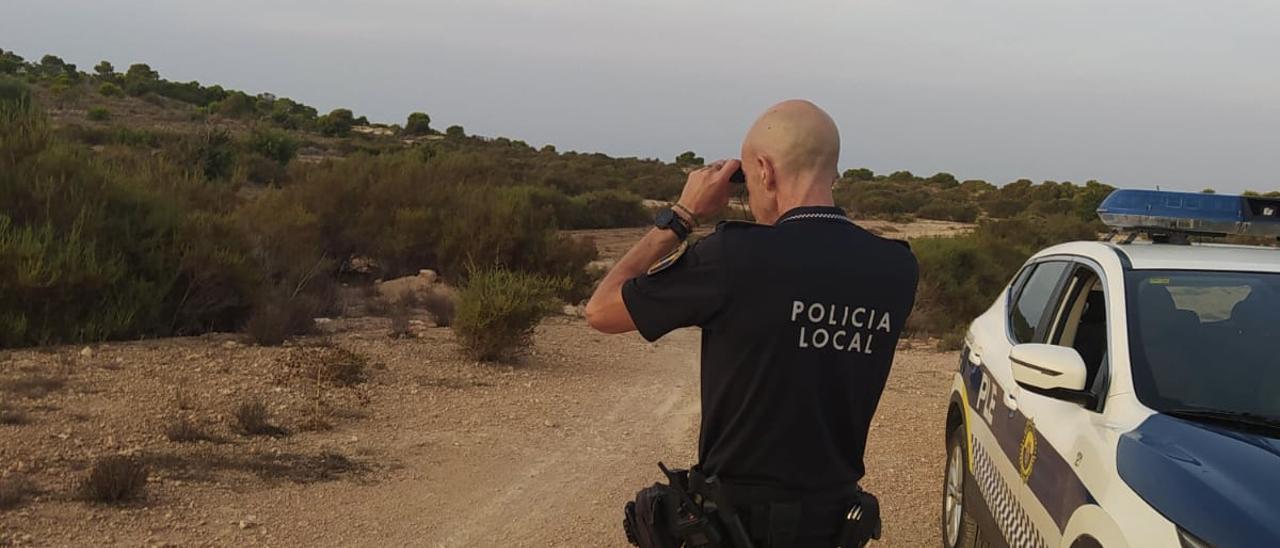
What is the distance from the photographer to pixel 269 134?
102 ft

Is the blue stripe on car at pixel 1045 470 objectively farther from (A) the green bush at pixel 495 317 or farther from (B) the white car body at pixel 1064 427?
(A) the green bush at pixel 495 317

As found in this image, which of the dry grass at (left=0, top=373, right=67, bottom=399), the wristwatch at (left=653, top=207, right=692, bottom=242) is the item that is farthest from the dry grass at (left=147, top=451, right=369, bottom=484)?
the wristwatch at (left=653, top=207, right=692, bottom=242)

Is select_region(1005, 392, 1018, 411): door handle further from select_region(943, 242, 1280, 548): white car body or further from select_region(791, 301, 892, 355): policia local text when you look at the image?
select_region(791, 301, 892, 355): policia local text

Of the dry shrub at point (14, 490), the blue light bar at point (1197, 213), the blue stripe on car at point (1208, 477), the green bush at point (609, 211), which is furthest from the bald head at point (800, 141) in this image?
the green bush at point (609, 211)

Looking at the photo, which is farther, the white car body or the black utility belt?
the white car body

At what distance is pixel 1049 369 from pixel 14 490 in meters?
5.02

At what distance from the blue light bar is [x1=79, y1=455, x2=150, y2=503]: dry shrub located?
4946 mm

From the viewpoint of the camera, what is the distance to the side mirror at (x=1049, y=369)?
3.28m

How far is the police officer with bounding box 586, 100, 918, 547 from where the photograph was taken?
7.53 ft

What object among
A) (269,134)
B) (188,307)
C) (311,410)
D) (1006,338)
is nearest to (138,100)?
(269,134)

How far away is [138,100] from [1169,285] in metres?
54.0

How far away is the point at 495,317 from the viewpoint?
1025 cm

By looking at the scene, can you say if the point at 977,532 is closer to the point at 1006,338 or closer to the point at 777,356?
the point at 1006,338

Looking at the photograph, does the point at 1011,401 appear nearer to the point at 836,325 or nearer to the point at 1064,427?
the point at 1064,427
